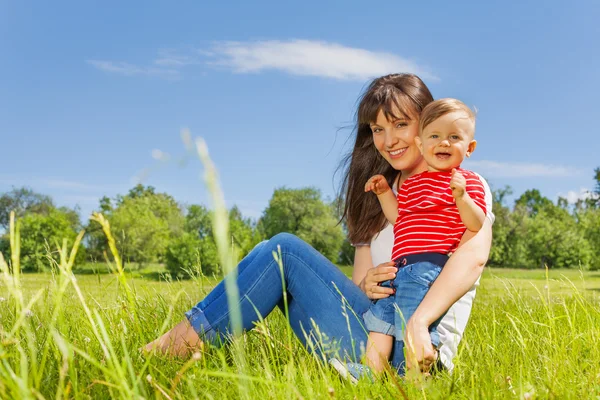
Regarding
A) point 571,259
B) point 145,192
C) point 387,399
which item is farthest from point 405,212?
point 145,192

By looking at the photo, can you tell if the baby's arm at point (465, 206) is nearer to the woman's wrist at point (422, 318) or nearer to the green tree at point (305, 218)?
the woman's wrist at point (422, 318)

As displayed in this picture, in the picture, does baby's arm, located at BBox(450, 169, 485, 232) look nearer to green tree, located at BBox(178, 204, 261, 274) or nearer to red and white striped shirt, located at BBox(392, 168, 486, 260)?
red and white striped shirt, located at BBox(392, 168, 486, 260)

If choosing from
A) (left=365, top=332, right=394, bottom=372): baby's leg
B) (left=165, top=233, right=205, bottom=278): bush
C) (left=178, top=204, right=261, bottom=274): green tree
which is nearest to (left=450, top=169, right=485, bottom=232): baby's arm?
(left=365, top=332, right=394, bottom=372): baby's leg

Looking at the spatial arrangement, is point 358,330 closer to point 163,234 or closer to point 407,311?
point 407,311

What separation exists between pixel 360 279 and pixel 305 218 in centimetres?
2852

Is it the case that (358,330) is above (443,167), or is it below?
below

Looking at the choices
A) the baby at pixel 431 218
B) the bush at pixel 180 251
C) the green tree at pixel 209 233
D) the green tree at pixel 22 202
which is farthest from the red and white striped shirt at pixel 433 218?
the green tree at pixel 22 202

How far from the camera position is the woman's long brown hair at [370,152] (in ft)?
10.6

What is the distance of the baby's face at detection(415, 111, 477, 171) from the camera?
2844 mm

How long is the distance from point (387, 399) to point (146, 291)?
7.74 feet

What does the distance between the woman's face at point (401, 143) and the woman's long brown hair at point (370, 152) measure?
39 mm

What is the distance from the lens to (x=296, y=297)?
3162 mm

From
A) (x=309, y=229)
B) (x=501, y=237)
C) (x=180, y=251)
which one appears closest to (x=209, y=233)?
(x=180, y=251)

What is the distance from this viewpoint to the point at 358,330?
117 inches
